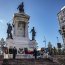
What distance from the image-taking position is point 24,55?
26.2m

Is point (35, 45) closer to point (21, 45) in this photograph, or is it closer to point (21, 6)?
point (21, 45)

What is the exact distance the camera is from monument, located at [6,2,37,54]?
28548 mm

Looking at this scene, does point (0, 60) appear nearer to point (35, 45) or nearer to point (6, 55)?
point (6, 55)

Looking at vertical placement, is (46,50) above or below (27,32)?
below

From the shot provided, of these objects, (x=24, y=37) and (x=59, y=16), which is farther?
(x=59, y=16)

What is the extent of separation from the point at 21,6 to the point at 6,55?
33.2 feet

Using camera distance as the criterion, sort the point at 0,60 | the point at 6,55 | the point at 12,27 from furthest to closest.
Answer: the point at 12,27 → the point at 6,55 → the point at 0,60

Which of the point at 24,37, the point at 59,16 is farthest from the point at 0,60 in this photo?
the point at 59,16

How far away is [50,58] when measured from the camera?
858 inches

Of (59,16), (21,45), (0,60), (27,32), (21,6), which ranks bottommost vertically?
(0,60)

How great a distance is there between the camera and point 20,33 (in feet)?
99.3

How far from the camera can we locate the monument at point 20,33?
2855cm

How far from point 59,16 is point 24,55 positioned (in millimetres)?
36728

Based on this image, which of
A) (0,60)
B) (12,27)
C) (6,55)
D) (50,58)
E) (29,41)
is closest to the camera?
(0,60)
